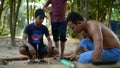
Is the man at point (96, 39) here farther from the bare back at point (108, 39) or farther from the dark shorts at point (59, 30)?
the dark shorts at point (59, 30)

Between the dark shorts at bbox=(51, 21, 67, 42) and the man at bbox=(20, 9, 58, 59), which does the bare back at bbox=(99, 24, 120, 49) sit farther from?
the dark shorts at bbox=(51, 21, 67, 42)

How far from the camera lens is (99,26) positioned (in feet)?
13.4

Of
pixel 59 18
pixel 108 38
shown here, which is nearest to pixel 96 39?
pixel 108 38

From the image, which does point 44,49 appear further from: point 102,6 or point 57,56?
point 102,6

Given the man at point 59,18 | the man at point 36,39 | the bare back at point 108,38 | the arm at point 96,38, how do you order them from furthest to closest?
the man at point 59,18, the man at point 36,39, the bare back at point 108,38, the arm at point 96,38

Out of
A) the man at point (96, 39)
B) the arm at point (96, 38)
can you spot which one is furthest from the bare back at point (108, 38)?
the arm at point (96, 38)

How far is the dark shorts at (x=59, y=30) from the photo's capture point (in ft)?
21.3

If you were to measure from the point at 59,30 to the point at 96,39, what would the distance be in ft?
8.75

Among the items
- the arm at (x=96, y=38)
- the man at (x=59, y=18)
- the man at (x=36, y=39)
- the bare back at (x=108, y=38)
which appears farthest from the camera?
the man at (x=59, y=18)

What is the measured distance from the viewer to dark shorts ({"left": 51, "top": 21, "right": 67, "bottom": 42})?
648cm

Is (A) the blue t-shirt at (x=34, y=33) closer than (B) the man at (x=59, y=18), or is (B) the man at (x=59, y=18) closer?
(A) the blue t-shirt at (x=34, y=33)

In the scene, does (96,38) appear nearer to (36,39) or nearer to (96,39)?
(96,39)

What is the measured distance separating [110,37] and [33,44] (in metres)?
2.09

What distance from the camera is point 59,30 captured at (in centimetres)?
652
